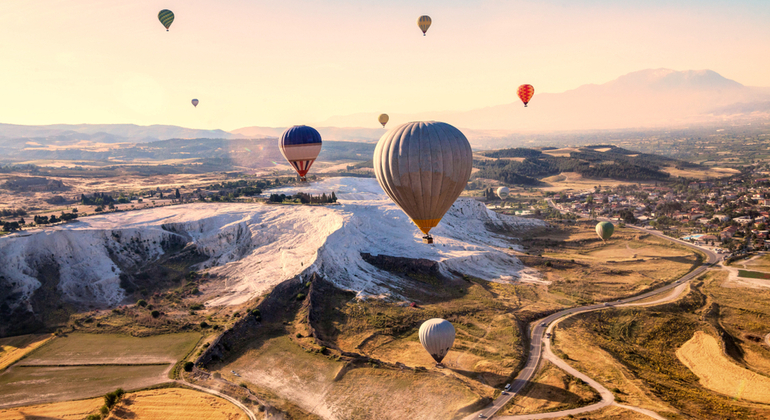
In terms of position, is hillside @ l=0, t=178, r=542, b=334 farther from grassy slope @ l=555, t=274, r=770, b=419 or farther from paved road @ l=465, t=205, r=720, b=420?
grassy slope @ l=555, t=274, r=770, b=419

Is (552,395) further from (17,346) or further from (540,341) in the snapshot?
(17,346)

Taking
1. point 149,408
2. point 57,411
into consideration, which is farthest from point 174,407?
point 57,411

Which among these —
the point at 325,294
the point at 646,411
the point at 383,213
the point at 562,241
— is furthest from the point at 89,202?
the point at 646,411

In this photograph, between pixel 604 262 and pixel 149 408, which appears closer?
pixel 149 408

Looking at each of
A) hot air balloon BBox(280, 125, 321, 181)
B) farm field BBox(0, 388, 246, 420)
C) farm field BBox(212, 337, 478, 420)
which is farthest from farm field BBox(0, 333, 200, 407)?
hot air balloon BBox(280, 125, 321, 181)

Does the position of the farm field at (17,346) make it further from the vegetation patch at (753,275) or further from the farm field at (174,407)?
the vegetation patch at (753,275)

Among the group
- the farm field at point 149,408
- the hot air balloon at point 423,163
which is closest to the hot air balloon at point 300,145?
the hot air balloon at point 423,163

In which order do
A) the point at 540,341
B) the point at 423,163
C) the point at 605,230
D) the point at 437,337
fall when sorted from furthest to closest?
the point at 605,230 < the point at 540,341 < the point at 437,337 < the point at 423,163
